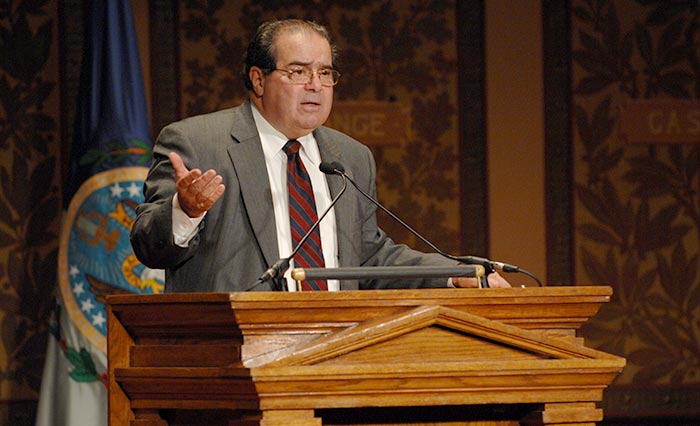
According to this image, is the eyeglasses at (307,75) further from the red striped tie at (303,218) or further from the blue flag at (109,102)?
the blue flag at (109,102)

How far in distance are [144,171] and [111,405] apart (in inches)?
81.0

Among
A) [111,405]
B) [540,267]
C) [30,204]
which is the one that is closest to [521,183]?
[540,267]

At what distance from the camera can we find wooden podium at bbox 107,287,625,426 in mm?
1688

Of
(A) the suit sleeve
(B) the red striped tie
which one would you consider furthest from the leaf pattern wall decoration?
(A) the suit sleeve

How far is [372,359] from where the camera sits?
1.73 m

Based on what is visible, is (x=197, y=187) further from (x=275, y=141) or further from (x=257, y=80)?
(x=257, y=80)

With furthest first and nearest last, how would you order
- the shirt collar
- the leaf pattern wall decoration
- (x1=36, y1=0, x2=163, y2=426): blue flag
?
1. the leaf pattern wall decoration
2. (x1=36, y1=0, x2=163, y2=426): blue flag
3. the shirt collar

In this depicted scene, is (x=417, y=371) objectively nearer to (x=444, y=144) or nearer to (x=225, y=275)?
(x=225, y=275)

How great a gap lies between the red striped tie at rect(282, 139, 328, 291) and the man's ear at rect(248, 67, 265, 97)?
219 millimetres

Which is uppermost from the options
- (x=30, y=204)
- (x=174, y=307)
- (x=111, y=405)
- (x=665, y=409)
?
(x=30, y=204)

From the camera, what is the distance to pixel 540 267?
4762 mm

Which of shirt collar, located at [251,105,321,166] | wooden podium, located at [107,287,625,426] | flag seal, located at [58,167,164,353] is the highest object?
shirt collar, located at [251,105,321,166]

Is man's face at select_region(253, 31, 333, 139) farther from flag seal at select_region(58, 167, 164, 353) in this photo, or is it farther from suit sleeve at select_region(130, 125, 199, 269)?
flag seal at select_region(58, 167, 164, 353)

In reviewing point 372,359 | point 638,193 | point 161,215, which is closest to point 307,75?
point 161,215
